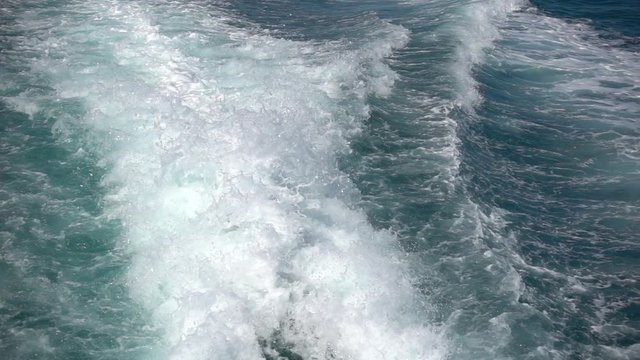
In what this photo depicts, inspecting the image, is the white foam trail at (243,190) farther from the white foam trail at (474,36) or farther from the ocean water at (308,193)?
the white foam trail at (474,36)

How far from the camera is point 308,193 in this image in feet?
27.9

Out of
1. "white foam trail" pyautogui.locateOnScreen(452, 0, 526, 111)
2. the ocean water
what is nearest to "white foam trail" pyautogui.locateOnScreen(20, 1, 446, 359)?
the ocean water

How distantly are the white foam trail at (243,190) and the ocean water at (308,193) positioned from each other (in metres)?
0.04

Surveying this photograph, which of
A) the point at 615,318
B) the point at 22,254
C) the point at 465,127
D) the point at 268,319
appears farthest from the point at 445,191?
the point at 22,254

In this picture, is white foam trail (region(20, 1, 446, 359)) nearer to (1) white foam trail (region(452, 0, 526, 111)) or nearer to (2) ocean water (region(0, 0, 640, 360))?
(2) ocean water (region(0, 0, 640, 360))

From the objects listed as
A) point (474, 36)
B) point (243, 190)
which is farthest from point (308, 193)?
point (474, 36)

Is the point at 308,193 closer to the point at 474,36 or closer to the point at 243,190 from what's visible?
the point at 243,190

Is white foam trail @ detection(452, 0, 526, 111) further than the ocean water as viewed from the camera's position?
Yes

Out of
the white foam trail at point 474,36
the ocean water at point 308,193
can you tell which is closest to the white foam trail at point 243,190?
the ocean water at point 308,193

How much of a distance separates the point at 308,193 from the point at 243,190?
1.11 meters

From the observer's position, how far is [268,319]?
257 inches

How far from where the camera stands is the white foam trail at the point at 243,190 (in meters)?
6.46

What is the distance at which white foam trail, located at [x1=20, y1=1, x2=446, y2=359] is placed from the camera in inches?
255

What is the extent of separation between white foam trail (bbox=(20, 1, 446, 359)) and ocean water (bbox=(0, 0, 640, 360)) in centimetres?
4
